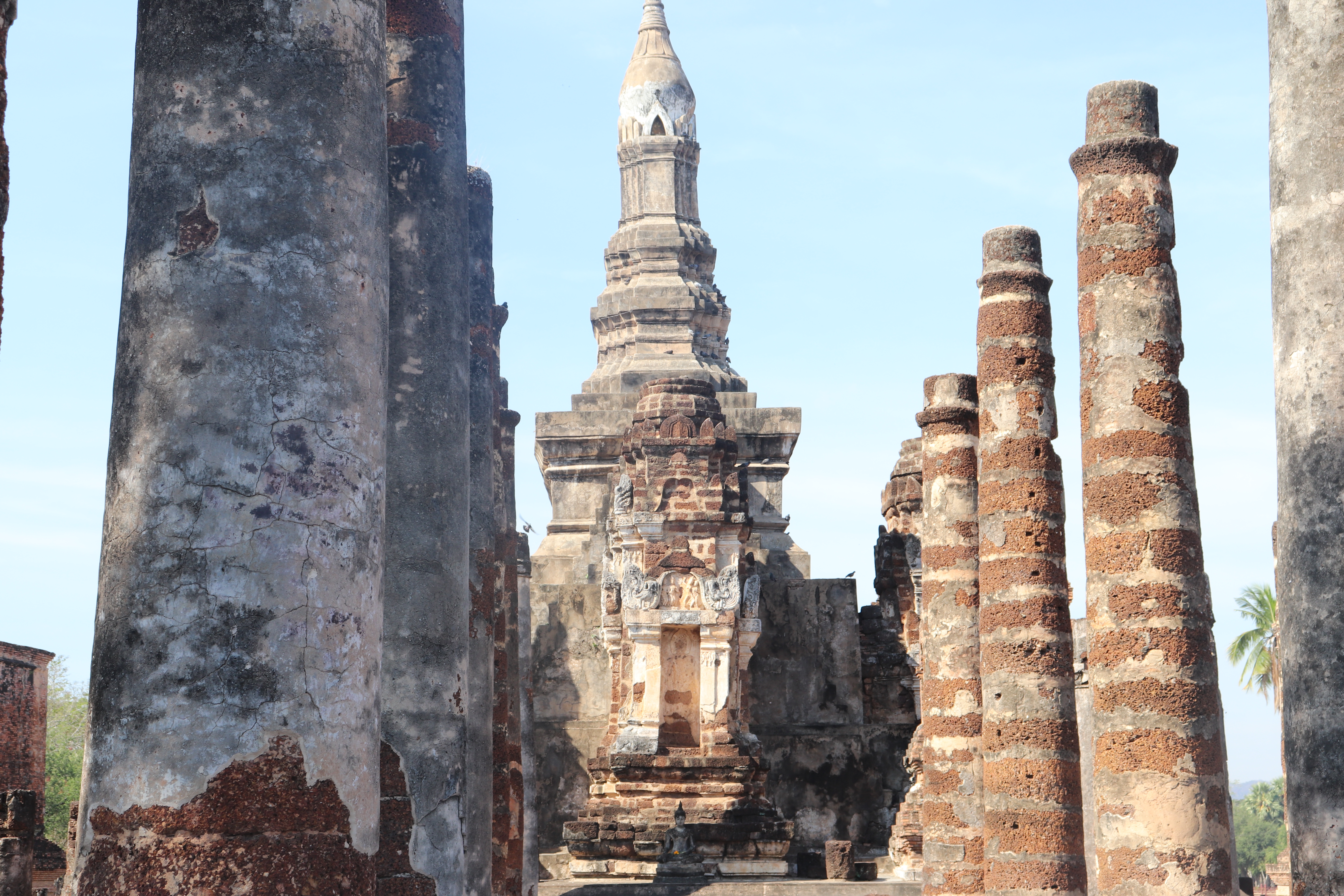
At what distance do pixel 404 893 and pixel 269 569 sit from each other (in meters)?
2.55

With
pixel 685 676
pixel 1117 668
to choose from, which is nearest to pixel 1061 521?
pixel 1117 668

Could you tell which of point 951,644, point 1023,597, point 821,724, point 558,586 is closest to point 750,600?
point 821,724

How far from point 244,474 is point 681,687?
15682 millimetres

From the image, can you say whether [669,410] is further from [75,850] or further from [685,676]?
[75,850]

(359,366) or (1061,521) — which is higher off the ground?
(1061,521)

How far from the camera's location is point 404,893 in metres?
6.23

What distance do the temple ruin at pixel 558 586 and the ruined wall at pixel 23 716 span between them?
5cm

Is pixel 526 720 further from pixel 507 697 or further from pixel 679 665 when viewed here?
pixel 507 697

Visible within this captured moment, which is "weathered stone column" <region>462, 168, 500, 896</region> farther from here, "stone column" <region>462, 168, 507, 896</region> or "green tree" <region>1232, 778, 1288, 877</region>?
"green tree" <region>1232, 778, 1288, 877</region>

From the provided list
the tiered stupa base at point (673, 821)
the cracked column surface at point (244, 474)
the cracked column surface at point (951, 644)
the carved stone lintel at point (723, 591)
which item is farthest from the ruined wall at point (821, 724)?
the cracked column surface at point (244, 474)

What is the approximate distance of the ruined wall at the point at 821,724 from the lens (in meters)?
21.2

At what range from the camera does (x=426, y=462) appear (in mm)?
6566

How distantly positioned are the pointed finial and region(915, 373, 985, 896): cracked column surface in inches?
765

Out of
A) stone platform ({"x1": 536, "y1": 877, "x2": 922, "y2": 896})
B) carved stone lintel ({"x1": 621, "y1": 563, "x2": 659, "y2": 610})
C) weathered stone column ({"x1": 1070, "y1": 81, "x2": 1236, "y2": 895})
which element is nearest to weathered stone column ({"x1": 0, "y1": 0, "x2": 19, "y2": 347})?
weathered stone column ({"x1": 1070, "y1": 81, "x2": 1236, "y2": 895})
